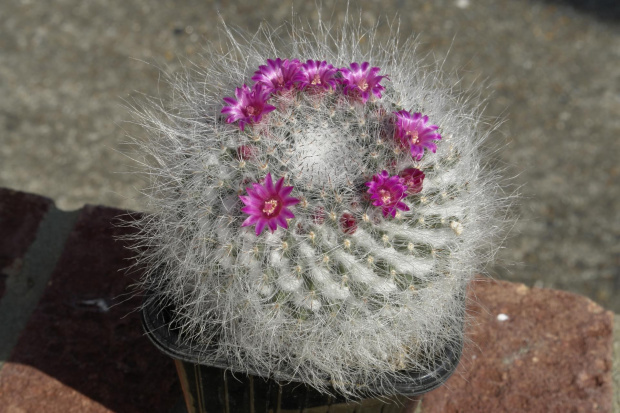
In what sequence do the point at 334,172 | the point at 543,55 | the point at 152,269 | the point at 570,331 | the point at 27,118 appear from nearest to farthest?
the point at 334,172 < the point at 152,269 < the point at 570,331 < the point at 27,118 < the point at 543,55

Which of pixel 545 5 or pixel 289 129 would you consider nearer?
pixel 289 129

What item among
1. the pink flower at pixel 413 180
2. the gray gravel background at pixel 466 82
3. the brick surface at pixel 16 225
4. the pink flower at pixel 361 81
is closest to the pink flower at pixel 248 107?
the pink flower at pixel 361 81

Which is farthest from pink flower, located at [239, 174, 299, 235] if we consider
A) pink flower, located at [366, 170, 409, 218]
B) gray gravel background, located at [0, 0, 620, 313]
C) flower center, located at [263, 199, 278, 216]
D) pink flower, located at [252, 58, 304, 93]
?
gray gravel background, located at [0, 0, 620, 313]

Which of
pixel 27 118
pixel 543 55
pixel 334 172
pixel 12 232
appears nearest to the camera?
pixel 334 172

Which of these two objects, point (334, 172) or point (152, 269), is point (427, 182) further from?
point (152, 269)

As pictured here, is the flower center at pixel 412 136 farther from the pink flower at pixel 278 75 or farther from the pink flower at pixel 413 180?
the pink flower at pixel 278 75

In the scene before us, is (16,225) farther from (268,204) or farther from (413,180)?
(413,180)

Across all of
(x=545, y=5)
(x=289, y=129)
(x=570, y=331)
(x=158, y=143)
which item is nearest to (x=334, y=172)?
(x=289, y=129)
